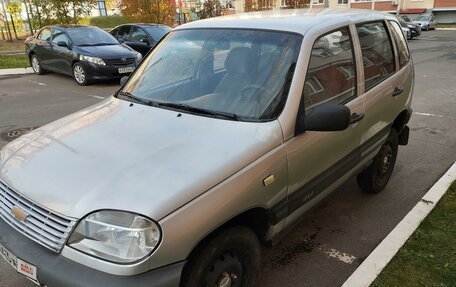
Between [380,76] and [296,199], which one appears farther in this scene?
[380,76]

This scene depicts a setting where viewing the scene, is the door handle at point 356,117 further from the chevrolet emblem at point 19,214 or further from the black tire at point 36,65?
the black tire at point 36,65

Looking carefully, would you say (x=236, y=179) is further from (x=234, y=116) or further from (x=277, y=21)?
(x=277, y=21)

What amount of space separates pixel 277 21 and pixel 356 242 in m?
2.01

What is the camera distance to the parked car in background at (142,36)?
13.2 meters

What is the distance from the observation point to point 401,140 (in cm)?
473

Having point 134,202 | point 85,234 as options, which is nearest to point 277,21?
point 134,202

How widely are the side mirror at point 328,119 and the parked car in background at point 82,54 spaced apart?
8.91m

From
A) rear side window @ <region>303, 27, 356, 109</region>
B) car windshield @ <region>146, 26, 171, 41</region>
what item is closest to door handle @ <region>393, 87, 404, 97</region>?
rear side window @ <region>303, 27, 356, 109</region>

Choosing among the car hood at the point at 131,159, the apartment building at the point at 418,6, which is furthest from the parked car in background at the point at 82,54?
the apartment building at the point at 418,6

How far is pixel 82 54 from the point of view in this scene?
34.7ft

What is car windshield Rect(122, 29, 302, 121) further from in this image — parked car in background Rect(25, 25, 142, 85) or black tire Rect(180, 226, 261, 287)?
parked car in background Rect(25, 25, 142, 85)

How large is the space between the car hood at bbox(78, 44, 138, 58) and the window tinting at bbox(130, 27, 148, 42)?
7.43ft

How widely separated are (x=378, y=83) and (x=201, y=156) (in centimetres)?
222

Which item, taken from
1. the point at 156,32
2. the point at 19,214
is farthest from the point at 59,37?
the point at 19,214
